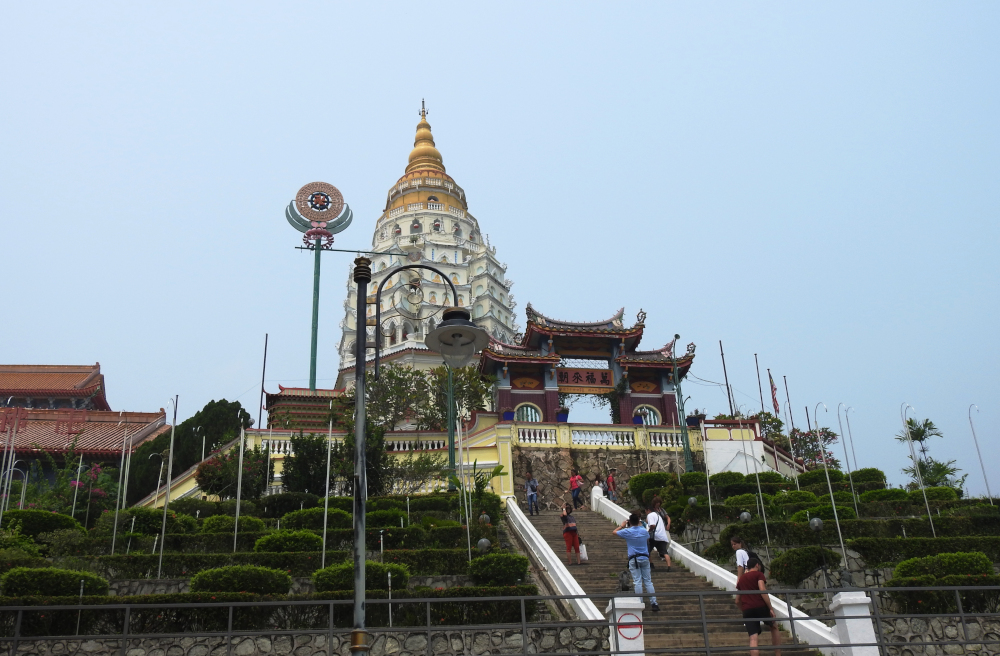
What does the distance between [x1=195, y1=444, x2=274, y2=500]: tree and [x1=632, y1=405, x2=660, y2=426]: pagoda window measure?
58.1ft

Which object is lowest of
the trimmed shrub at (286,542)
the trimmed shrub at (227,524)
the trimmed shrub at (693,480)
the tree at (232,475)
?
the trimmed shrub at (286,542)

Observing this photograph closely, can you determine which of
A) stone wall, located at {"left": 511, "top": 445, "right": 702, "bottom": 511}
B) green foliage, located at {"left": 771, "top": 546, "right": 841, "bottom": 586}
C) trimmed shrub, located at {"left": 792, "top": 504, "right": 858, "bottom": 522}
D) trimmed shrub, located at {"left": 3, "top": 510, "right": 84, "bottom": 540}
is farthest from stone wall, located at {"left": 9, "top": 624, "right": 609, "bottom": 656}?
stone wall, located at {"left": 511, "top": 445, "right": 702, "bottom": 511}

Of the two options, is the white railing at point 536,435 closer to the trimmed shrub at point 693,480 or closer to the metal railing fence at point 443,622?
the trimmed shrub at point 693,480

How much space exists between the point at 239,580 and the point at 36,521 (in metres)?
8.08

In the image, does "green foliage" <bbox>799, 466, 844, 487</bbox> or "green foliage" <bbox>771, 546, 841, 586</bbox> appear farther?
"green foliage" <bbox>799, 466, 844, 487</bbox>

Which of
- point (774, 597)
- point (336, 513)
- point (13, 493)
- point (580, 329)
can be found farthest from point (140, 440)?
point (774, 597)

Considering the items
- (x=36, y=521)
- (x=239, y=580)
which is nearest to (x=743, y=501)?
(x=239, y=580)

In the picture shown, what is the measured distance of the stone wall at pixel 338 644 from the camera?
13.4 meters

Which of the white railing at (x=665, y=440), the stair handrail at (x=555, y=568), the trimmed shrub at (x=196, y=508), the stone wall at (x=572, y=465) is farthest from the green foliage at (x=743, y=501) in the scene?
the trimmed shrub at (x=196, y=508)

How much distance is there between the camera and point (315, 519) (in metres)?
21.7

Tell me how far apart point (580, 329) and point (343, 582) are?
26.2 metres

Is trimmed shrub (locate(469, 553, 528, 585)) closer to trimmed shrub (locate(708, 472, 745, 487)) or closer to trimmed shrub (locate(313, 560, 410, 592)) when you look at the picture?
trimmed shrub (locate(313, 560, 410, 592))

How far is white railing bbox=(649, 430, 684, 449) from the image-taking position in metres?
33.7

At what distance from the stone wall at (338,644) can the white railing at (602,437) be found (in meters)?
18.6
